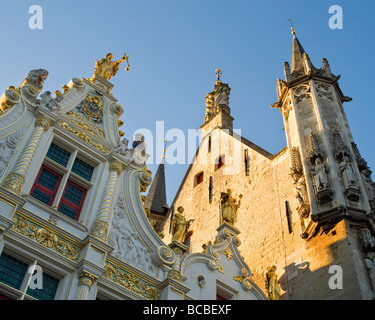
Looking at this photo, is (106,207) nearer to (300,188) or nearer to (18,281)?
(18,281)

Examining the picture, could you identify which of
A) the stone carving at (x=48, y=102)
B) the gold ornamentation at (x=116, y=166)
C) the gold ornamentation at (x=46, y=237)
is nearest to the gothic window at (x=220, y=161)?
the gold ornamentation at (x=116, y=166)

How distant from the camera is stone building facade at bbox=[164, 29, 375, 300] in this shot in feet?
42.2

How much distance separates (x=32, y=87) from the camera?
505 inches

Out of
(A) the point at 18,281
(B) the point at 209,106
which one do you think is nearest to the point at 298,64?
(B) the point at 209,106

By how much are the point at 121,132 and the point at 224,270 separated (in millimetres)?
4838

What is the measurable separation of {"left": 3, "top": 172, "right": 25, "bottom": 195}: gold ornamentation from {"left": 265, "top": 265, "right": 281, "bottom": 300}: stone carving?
24.3 feet

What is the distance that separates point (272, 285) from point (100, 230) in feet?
18.7

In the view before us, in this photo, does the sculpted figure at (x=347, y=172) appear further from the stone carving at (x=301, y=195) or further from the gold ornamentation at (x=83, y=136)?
the gold ornamentation at (x=83, y=136)

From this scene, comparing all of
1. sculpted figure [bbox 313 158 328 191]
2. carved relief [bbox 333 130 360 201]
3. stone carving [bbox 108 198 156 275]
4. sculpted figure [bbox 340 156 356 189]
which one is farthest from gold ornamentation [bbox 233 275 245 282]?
sculpted figure [bbox 340 156 356 189]

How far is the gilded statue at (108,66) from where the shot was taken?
51.0 feet

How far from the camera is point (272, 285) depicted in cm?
1405

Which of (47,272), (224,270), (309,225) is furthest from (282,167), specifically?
(47,272)
